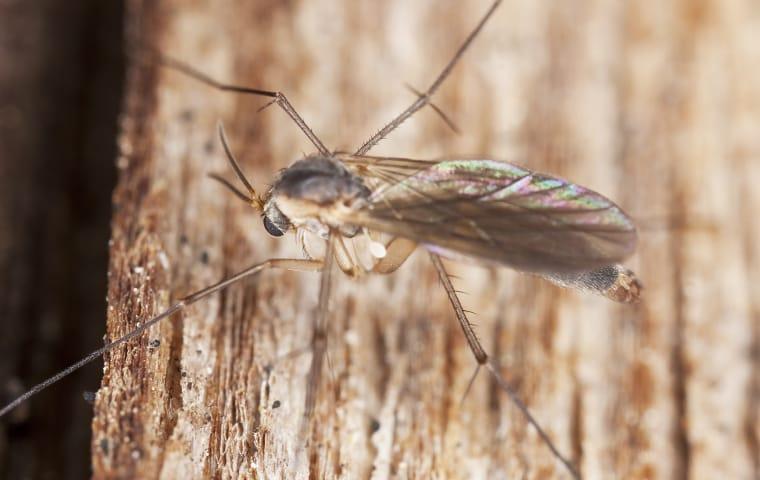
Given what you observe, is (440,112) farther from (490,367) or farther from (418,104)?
(490,367)

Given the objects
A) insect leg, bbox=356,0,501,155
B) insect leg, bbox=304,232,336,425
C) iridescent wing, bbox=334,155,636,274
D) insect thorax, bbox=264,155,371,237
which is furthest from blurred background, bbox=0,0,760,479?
iridescent wing, bbox=334,155,636,274

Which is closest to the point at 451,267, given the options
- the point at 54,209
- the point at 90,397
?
the point at 90,397

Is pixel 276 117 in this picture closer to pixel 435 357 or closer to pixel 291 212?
pixel 291 212

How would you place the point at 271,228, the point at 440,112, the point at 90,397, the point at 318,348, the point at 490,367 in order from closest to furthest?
the point at 90,397, the point at 318,348, the point at 490,367, the point at 271,228, the point at 440,112

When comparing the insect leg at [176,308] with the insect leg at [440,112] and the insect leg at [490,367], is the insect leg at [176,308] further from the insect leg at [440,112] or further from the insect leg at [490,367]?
the insect leg at [440,112]

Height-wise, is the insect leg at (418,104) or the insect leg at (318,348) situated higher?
the insect leg at (418,104)

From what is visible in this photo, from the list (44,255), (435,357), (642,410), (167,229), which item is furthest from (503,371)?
(44,255)

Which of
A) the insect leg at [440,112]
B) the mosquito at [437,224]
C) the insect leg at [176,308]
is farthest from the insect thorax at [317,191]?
the insect leg at [440,112]
